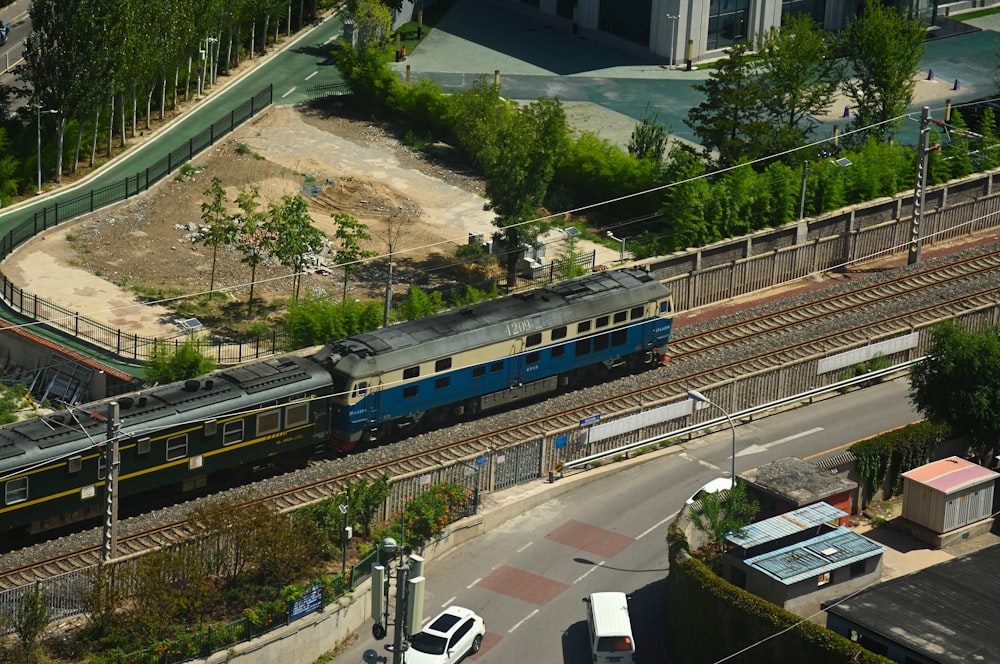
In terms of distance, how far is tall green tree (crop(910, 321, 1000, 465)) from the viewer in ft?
200

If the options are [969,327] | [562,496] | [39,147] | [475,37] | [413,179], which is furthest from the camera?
[475,37]

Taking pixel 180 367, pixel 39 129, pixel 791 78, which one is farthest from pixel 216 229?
pixel 791 78

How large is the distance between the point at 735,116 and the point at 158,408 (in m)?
41.4

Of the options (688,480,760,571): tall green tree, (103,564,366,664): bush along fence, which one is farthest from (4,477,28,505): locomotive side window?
(688,480,760,571): tall green tree

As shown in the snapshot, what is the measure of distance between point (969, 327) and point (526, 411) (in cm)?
2176

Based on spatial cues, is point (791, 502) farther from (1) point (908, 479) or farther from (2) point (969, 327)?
(2) point (969, 327)

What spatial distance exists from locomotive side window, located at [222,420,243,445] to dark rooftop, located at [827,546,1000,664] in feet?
71.6

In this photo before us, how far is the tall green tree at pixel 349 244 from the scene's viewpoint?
7812cm

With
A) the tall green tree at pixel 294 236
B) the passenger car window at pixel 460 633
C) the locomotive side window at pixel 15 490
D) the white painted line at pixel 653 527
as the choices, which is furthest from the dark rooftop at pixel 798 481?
the tall green tree at pixel 294 236

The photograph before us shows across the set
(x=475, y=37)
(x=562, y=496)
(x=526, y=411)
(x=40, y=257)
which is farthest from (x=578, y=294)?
(x=475, y=37)

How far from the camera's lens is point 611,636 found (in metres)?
50.4

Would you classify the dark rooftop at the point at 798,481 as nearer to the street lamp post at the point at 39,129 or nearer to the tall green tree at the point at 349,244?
the tall green tree at the point at 349,244

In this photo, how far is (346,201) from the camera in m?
88.2

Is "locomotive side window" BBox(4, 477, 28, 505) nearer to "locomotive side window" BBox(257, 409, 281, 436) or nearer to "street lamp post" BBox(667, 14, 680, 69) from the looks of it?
"locomotive side window" BBox(257, 409, 281, 436)
